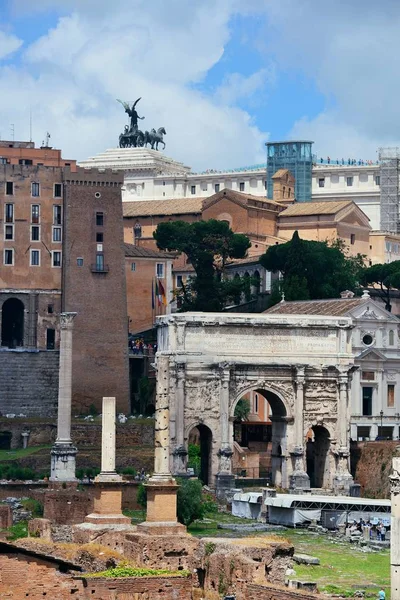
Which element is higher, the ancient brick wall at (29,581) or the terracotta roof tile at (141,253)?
the terracotta roof tile at (141,253)

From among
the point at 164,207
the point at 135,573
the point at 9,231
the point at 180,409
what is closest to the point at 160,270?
the point at 9,231

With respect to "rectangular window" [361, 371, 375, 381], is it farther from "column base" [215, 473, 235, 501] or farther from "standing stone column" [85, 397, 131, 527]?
"standing stone column" [85, 397, 131, 527]

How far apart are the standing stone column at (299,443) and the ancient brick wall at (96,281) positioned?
2352 centimetres

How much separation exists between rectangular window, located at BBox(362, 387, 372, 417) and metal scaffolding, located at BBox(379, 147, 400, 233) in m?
56.1

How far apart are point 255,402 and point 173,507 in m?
50.5

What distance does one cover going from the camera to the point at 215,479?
83250 millimetres

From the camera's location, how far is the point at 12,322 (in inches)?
4348

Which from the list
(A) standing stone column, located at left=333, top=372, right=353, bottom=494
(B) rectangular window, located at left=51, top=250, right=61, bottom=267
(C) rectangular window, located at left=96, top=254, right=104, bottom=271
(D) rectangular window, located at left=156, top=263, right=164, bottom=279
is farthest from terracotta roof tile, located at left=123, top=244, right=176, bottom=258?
(A) standing stone column, located at left=333, top=372, right=353, bottom=494

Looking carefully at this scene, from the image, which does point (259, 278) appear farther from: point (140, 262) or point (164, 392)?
point (164, 392)

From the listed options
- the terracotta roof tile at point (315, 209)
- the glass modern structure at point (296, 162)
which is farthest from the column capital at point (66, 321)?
the glass modern structure at point (296, 162)

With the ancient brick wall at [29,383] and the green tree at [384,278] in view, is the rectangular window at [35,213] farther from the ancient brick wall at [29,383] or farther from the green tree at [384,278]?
the green tree at [384,278]

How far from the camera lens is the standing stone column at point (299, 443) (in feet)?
276

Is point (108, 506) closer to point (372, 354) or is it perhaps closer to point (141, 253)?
point (372, 354)

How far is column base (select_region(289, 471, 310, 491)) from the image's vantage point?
83812 millimetres
